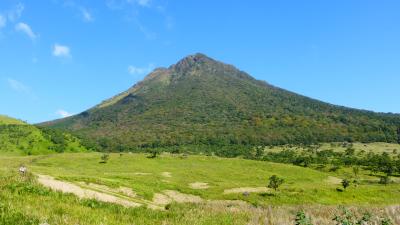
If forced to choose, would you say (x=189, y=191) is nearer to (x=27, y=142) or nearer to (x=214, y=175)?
(x=214, y=175)

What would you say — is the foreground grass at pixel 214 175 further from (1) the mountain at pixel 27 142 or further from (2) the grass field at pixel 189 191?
(1) the mountain at pixel 27 142

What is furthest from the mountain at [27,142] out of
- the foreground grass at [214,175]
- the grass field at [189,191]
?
the foreground grass at [214,175]

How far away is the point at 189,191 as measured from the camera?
74.2m

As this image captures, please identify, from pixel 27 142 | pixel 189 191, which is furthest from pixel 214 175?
pixel 27 142

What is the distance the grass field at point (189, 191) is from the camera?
42.7 feet

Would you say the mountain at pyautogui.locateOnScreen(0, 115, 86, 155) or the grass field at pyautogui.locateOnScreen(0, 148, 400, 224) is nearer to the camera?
the grass field at pyautogui.locateOnScreen(0, 148, 400, 224)

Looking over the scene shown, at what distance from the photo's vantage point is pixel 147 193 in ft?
198

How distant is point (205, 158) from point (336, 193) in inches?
3082

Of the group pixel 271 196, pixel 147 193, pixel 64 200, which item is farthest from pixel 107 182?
pixel 64 200

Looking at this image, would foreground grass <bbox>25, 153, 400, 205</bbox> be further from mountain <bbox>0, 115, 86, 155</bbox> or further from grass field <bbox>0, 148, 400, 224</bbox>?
mountain <bbox>0, 115, 86, 155</bbox>

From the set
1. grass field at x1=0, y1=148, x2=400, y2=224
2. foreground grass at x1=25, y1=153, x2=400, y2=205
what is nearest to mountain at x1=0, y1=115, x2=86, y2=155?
grass field at x1=0, y1=148, x2=400, y2=224

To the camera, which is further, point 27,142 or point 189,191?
point 27,142

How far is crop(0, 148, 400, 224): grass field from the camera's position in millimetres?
13023

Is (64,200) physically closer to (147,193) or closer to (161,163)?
(147,193)
